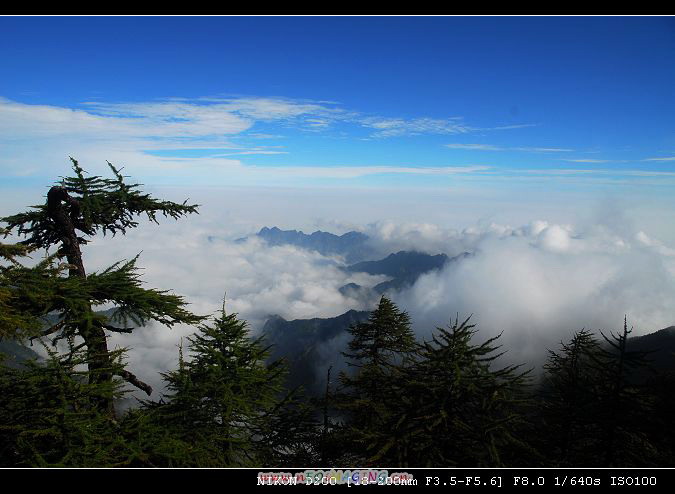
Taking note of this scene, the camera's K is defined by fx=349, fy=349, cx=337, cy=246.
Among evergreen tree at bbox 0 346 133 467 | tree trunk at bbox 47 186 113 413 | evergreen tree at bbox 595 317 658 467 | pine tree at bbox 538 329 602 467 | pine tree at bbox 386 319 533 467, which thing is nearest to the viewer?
evergreen tree at bbox 0 346 133 467

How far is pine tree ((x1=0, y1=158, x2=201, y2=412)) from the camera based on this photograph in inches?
330

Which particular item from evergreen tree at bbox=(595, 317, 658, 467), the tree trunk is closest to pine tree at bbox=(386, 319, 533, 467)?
evergreen tree at bbox=(595, 317, 658, 467)

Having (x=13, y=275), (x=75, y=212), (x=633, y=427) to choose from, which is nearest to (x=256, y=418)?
(x=13, y=275)

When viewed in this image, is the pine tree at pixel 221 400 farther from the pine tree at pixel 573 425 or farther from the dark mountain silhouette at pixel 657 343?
the dark mountain silhouette at pixel 657 343

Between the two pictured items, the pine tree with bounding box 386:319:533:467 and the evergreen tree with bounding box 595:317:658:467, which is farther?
the pine tree with bounding box 386:319:533:467

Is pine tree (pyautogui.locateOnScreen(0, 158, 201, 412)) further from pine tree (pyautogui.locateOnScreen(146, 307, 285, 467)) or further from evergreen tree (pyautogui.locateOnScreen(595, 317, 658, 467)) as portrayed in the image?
evergreen tree (pyautogui.locateOnScreen(595, 317, 658, 467))

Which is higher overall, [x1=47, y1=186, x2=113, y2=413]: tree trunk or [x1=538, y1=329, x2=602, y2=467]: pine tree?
[x1=47, y1=186, x2=113, y2=413]: tree trunk

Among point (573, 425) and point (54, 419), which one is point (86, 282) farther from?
point (573, 425)

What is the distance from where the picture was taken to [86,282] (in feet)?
31.3

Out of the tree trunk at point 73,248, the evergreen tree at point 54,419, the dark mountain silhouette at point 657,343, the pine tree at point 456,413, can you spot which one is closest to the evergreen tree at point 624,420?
the pine tree at point 456,413

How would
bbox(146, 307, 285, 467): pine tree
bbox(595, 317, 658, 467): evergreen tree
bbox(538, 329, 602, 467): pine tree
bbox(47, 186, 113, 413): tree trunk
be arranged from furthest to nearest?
bbox(146, 307, 285, 467): pine tree
bbox(47, 186, 113, 413): tree trunk
bbox(538, 329, 602, 467): pine tree
bbox(595, 317, 658, 467): evergreen tree

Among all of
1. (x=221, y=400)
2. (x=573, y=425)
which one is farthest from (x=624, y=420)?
(x=221, y=400)
